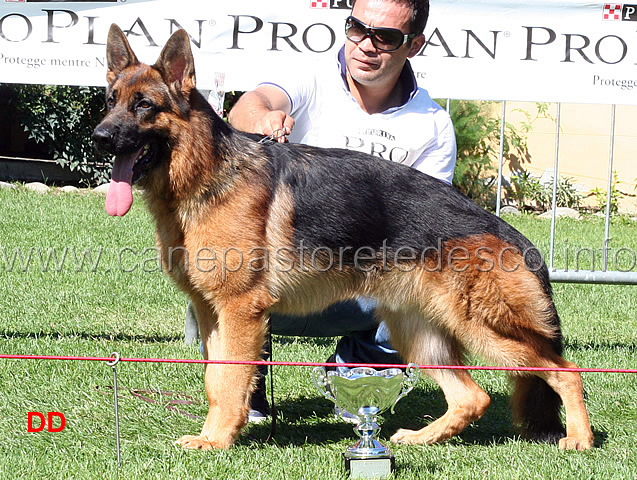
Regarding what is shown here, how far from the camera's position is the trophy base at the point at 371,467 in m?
3.16

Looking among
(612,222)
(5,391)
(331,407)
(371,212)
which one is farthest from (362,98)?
(612,222)

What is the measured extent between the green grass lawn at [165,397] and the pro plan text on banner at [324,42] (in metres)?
1.87

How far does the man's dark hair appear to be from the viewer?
415cm

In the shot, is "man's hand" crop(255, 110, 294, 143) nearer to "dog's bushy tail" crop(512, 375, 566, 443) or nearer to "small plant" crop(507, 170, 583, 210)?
"dog's bushy tail" crop(512, 375, 566, 443)

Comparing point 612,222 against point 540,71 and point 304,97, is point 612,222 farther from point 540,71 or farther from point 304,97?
point 304,97

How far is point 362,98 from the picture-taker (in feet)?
14.4

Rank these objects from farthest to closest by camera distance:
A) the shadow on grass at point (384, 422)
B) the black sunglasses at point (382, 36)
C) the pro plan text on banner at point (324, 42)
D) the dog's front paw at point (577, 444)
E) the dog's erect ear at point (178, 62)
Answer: the pro plan text on banner at point (324, 42) → the black sunglasses at point (382, 36) → the shadow on grass at point (384, 422) → the dog's front paw at point (577, 444) → the dog's erect ear at point (178, 62)

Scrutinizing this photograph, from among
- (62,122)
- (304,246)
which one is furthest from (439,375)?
(62,122)

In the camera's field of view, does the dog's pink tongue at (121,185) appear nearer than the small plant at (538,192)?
Yes

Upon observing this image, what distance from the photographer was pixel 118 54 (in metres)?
3.41

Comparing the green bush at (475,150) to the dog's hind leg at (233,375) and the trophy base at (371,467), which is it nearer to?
the dog's hind leg at (233,375)

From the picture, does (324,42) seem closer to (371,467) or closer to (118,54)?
(118,54)

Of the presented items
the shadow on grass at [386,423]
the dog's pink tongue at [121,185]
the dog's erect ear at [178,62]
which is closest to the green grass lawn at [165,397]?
the shadow on grass at [386,423]

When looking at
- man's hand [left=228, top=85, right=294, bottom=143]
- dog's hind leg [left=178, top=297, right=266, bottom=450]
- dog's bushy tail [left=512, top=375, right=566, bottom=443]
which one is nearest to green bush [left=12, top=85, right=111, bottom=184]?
man's hand [left=228, top=85, right=294, bottom=143]
